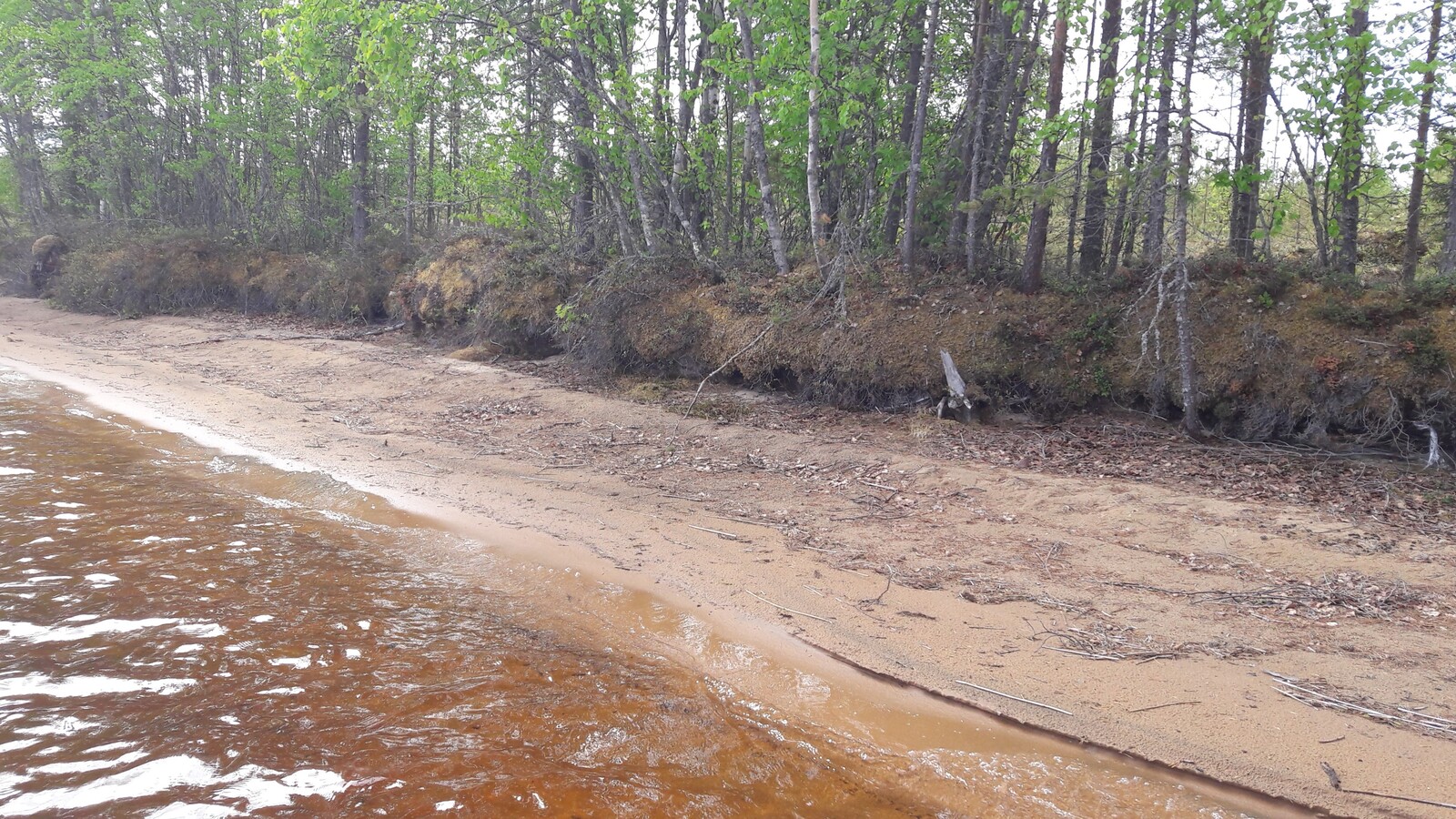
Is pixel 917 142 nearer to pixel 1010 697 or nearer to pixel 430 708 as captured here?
pixel 1010 697

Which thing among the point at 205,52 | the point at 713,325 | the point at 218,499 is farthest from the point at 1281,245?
the point at 205,52

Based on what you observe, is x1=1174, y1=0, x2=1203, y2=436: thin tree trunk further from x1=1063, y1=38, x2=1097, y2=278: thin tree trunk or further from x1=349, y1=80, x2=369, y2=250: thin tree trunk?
x1=349, y1=80, x2=369, y2=250: thin tree trunk

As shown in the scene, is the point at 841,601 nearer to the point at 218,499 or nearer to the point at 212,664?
the point at 212,664

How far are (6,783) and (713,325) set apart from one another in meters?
9.40

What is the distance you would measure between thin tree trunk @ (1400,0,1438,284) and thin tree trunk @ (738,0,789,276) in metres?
7.51

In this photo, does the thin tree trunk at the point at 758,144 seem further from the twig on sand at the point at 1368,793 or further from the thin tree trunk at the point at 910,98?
the twig on sand at the point at 1368,793

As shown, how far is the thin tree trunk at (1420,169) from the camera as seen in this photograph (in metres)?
8.31

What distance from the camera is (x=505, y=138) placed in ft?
43.9

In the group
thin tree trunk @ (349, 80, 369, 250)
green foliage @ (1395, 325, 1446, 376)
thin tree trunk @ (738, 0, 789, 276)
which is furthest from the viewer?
thin tree trunk @ (349, 80, 369, 250)

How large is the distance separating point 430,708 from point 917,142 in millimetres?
9148

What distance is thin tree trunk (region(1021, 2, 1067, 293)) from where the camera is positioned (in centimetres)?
880

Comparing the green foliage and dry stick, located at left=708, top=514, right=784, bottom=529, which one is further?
the green foliage

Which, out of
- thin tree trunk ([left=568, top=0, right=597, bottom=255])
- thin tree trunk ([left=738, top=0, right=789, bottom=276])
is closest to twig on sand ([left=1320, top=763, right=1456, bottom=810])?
thin tree trunk ([left=738, top=0, right=789, bottom=276])

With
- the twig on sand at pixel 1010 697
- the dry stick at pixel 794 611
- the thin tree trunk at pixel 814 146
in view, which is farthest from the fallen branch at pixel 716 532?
the thin tree trunk at pixel 814 146
